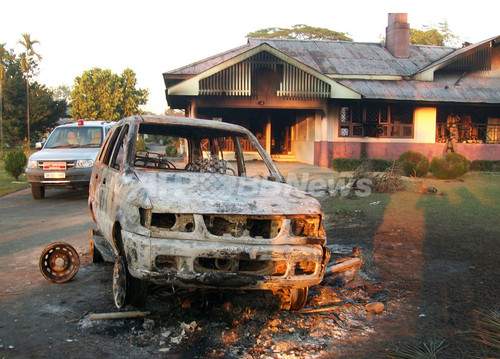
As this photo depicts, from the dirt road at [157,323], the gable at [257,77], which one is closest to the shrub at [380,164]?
the gable at [257,77]

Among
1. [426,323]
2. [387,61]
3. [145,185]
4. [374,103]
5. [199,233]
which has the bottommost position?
[426,323]

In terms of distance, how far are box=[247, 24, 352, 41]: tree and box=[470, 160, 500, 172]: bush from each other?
32138 millimetres

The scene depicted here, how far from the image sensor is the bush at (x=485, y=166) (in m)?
20.0

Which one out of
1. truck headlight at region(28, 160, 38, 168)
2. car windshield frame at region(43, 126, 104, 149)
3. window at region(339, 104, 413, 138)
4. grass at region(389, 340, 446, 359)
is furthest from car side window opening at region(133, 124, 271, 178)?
window at region(339, 104, 413, 138)

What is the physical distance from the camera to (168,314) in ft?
12.8

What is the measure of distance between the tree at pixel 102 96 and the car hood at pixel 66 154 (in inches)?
1464

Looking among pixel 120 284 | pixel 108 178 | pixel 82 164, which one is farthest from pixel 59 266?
pixel 82 164

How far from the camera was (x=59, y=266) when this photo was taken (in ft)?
16.1

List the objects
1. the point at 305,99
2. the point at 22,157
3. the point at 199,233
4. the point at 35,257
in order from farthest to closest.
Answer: the point at 305,99, the point at 22,157, the point at 35,257, the point at 199,233

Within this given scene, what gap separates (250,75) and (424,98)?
793 cm

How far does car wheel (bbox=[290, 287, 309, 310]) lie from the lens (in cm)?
398

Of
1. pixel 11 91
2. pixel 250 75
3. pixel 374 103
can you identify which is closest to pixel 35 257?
pixel 250 75

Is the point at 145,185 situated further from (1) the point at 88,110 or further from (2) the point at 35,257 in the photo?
(1) the point at 88,110

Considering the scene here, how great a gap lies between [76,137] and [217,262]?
9.54 meters
